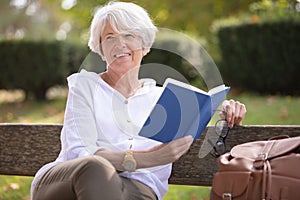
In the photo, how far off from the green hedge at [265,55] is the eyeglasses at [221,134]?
5.90 metres

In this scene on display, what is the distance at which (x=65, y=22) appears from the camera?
34.5 metres

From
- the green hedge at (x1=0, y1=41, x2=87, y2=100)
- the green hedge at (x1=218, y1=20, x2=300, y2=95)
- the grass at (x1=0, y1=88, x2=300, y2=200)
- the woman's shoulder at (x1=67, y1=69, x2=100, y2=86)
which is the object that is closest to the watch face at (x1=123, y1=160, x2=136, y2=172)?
the woman's shoulder at (x1=67, y1=69, x2=100, y2=86)

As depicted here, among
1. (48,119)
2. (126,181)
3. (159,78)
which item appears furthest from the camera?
(48,119)

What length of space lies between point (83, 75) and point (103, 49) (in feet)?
0.55

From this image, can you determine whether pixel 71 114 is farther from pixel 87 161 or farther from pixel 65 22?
pixel 65 22

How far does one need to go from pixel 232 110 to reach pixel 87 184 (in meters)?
0.84

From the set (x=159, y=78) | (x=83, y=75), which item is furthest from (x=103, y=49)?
(x=159, y=78)

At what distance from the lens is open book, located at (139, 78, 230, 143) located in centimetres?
226

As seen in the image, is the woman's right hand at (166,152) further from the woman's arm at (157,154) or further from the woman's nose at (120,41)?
the woman's nose at (120,41)

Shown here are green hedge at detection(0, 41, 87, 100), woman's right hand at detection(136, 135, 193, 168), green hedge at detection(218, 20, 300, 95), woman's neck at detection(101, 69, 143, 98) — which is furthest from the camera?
green hedge at detection(0, 41, 87, 100)

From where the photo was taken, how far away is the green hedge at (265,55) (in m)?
8.46

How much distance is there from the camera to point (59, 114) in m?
9.25

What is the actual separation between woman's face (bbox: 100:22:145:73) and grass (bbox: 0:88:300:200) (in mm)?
1823

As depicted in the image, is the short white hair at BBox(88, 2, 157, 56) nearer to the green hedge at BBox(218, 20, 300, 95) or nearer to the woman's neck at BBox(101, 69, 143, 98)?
the woman's neck at BBox(101, 69, 143, 98)
